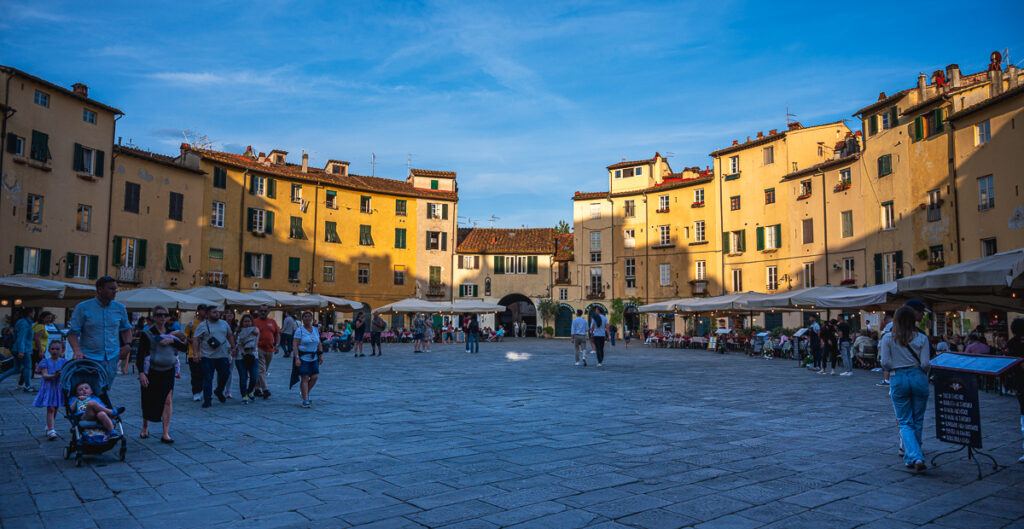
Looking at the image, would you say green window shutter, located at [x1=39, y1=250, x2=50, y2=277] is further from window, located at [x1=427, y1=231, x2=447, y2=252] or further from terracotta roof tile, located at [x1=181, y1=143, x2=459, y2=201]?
window, located at [x1=427, y1=231, x2=447, y2=252]

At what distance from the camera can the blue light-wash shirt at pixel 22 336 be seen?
39.2ft

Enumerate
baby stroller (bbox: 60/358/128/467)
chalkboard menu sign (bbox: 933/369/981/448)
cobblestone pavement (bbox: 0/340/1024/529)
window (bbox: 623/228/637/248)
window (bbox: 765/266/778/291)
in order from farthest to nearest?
window (bbox: 623/228/637/248) → window (bbox: 765/266/778/291) → baby stroller (bbox: 60/358/128/467) → chalkboard menu sign (bbox: 933/369/981/448) → cobblestone pavement (bbox: 0/340/1024/529)

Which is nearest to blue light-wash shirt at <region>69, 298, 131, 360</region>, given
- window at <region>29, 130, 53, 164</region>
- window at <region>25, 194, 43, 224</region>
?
window at <region>25, 194, 43, 224</region>

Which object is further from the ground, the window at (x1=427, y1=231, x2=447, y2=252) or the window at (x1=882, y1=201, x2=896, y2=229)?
the window at (x1=427, y1=231, x2=447, y2=252)

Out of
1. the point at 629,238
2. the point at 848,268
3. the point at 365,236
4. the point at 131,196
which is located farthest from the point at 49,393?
the point at 629,238

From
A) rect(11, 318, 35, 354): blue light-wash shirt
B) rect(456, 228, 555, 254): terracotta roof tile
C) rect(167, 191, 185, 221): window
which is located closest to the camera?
rect(11, 318, 35, 354): blue light-wash shirt

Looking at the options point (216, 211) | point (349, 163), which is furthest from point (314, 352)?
point (349, 163)

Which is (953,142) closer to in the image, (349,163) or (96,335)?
(96,335)

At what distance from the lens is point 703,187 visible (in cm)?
4478

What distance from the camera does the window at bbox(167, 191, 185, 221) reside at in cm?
3534

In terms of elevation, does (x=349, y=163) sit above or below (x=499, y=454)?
above

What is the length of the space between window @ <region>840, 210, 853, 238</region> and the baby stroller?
33259mm

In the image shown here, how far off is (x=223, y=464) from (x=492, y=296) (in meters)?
46.8

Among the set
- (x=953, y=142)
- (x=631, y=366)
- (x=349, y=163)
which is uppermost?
(x=349, y=163)
